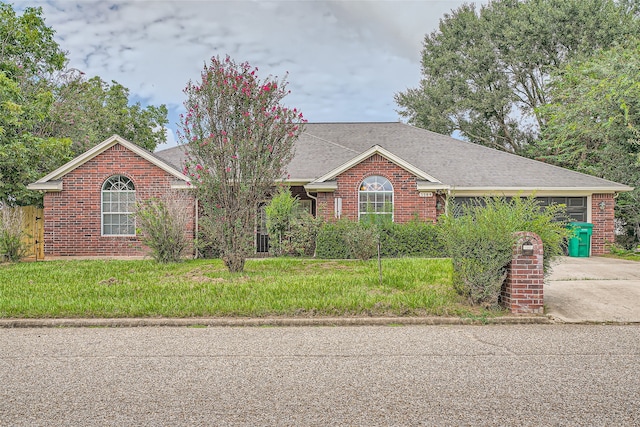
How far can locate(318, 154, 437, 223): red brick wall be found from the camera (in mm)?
16781

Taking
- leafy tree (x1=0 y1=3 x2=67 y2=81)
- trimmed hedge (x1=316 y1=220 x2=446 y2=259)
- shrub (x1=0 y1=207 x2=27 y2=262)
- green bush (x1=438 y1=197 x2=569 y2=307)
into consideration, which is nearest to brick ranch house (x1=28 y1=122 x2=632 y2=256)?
trimmed hedge (x1=316 y1=220 x2=446 y2=259)

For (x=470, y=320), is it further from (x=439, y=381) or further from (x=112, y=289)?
(x=112, y=289)

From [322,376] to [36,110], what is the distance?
634 inches

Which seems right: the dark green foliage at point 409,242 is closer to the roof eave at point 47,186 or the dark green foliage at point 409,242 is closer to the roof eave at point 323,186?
the roof eave at point 323,186

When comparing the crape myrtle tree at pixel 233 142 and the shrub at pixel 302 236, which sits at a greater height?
the crape myrtle tree at pixel 233 142

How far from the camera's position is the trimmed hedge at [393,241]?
599 inches

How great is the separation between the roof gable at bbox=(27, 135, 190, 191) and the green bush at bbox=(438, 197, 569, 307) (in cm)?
1110

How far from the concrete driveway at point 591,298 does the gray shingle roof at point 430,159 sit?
729 centimetres

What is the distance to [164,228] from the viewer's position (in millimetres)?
13469

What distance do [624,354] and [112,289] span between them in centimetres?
823

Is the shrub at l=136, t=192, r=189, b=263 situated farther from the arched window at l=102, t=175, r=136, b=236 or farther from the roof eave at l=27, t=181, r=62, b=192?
the roof eave at l=27, t=181, r=62, b=192

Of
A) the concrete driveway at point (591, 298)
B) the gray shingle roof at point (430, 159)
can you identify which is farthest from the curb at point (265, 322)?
the gray shingle roof at point (430, 159)

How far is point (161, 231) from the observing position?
13.5 meters

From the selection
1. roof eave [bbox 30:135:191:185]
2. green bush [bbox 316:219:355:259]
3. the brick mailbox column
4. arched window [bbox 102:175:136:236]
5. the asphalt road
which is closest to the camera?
the asphalt road
